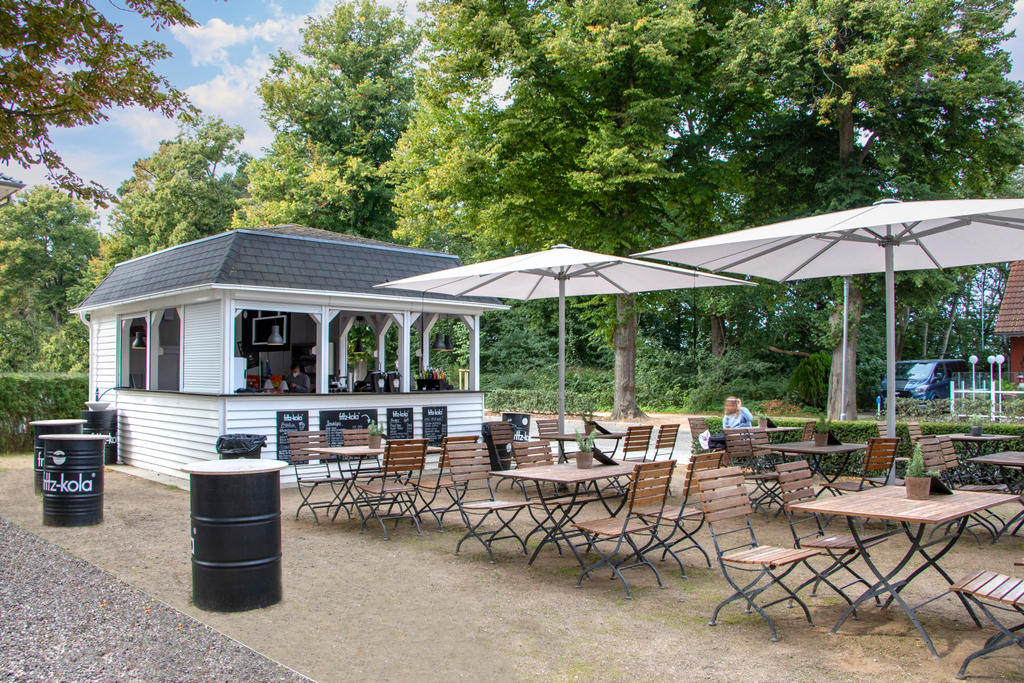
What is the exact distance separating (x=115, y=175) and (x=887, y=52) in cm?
4594

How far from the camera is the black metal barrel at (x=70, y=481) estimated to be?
8227mm

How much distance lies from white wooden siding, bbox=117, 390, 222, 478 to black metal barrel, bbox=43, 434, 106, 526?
2497 mm

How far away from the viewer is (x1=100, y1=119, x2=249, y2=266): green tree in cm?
3300

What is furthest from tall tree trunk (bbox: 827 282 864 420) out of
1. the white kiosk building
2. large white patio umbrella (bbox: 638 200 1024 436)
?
large white patio umbrella (bbox: 638 200 1024 436)

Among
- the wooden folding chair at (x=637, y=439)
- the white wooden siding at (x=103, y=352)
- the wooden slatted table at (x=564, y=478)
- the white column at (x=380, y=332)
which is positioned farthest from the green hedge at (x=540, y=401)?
the wooden slatted table at (x=564, y=478)

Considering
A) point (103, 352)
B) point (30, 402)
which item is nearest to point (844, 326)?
point (103, 352)

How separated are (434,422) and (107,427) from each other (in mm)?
5992

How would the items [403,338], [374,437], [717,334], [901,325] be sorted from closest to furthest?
1. [374,437]
2. [403,338]
3. [717,334]
4. [901,325]

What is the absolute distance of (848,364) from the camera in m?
20.5

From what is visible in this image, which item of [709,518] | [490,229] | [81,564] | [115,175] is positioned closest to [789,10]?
[490,229]

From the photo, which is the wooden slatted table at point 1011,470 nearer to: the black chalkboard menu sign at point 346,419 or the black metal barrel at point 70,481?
the black chalkboard menu sign at point 346,419

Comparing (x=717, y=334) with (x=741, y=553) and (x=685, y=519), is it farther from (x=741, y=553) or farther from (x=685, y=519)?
(x=741, y=553)

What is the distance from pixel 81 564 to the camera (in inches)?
261

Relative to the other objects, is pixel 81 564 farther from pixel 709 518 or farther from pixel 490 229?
pixel 490 229
